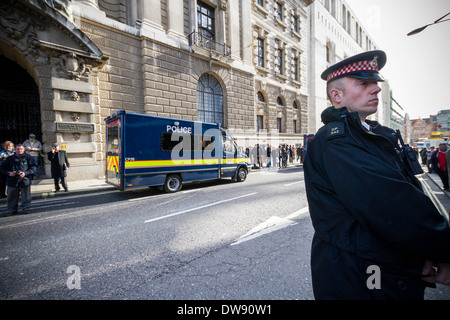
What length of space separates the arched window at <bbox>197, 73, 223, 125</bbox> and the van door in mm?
8709

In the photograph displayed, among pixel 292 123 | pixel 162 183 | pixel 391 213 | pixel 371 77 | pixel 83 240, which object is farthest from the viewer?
pixel 292 123

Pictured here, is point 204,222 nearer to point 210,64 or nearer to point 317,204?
point 317,204

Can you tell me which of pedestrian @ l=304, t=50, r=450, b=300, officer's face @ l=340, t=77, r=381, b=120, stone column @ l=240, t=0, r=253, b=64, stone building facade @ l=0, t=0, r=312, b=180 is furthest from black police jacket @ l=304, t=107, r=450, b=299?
stone column @ l=240, t=0, r=253, b=64

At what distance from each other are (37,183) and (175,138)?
7.08m

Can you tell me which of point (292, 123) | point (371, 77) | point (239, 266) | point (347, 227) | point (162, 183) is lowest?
point (239, 266)

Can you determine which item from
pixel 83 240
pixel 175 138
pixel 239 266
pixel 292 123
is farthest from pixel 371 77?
pixel 292 123

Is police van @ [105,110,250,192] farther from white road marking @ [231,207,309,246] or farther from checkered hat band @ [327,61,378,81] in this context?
checkered hat band @ [327,61,378,81]

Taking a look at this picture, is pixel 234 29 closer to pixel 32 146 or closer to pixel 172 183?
pixel 172 183

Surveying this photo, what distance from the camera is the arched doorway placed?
1009 centimetres

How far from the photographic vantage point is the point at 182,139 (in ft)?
26.5

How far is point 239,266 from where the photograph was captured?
2754 millimetres

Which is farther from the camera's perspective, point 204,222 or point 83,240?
point 204,222

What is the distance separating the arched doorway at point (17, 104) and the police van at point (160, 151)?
20.2 feet

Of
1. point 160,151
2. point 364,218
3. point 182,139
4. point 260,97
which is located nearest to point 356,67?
point 364,218
